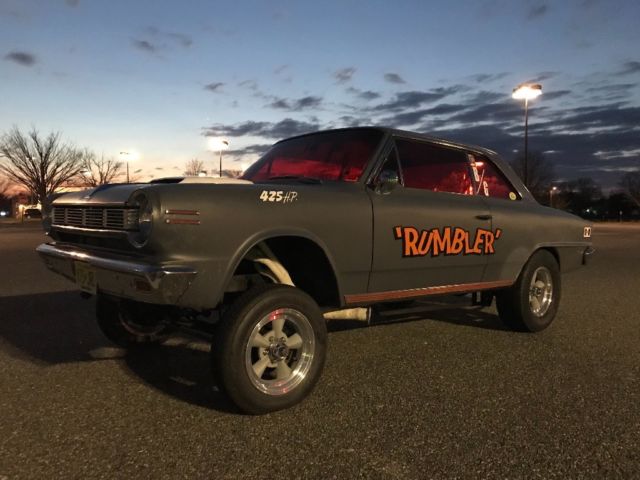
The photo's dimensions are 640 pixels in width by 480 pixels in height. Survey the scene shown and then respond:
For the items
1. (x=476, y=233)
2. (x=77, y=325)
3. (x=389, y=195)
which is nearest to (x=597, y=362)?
(x=476, y=233)

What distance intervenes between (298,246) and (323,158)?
2.98 feet

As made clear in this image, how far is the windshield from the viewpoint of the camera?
4.30m

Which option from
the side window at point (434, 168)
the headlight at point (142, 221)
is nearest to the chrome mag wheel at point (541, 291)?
the side window at point (434, 168)

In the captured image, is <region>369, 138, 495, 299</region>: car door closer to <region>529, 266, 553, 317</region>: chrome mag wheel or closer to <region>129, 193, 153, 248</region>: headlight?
<region>529, 266, 553, 317</region>: chrome mag wheel

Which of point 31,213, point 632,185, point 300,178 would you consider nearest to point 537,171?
point 632,185

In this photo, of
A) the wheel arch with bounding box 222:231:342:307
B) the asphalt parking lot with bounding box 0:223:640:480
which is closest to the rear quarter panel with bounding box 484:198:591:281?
the asphalt parking lot with bounding box 0:223:640:480

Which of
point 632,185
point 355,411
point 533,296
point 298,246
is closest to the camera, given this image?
point 355,411

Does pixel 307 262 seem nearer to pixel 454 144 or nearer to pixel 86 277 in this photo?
pixel 86 277

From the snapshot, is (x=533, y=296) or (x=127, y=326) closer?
(x=127, y=326)

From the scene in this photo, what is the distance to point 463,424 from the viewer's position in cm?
327

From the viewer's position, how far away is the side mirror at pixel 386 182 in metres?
3.99

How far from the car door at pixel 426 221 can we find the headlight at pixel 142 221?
1.61m

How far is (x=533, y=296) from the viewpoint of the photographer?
564cm

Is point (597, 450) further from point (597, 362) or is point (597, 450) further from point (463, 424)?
point (597, 362)
